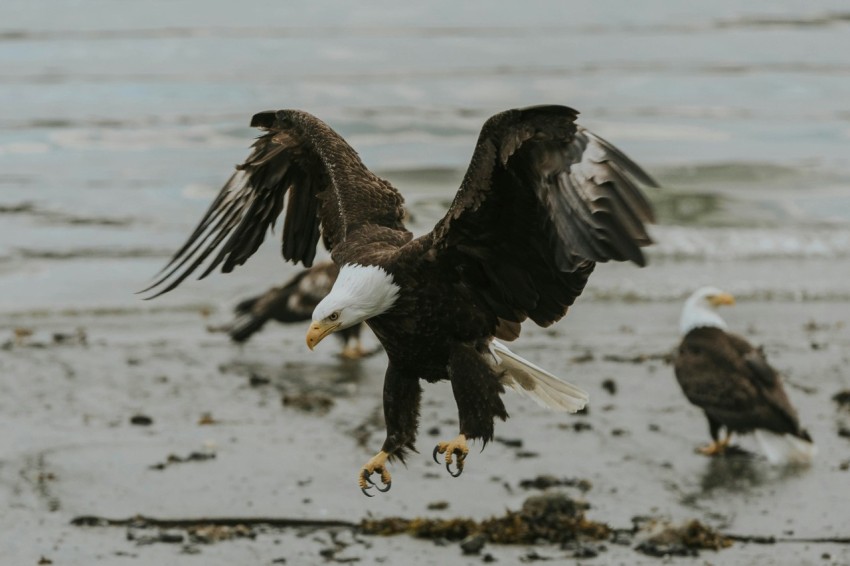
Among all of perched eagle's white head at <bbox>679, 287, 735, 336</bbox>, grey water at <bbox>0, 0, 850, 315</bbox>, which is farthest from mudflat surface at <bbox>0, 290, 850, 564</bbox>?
grey water at <bbox>0, 0, 850, 315</bbox>

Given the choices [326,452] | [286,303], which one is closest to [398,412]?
[326,452]

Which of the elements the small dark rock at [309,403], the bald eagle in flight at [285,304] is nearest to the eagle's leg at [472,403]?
the small dark rock at [309,403]

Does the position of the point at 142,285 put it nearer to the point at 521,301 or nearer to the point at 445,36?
the point at 521,301

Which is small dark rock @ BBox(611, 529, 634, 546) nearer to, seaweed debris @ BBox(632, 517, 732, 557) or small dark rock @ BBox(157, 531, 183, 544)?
seaweed debris @ BBox(632, 517, 732, 557)

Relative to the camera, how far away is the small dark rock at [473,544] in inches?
251

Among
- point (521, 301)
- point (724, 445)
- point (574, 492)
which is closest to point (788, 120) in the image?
point (724, 445)

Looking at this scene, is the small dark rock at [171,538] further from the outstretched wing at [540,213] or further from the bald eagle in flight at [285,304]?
the bald eagle in flight at [285,304]

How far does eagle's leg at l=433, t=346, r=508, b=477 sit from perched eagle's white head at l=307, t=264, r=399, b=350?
1.28 feet

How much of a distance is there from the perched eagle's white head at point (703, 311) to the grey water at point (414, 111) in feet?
6.33

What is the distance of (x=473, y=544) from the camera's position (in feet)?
20.9

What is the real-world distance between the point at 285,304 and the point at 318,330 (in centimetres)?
461

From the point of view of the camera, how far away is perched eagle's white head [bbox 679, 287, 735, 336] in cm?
864

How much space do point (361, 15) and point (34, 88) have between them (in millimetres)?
7447

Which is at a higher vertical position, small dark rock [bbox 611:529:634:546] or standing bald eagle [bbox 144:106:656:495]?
standing bald eagle [bbox 144:106:656:495]
